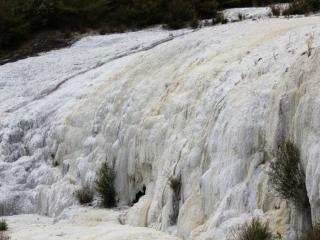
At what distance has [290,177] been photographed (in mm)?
7656

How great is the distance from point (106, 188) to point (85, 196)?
0.66 meters

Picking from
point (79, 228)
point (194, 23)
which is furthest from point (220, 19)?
point (79, 228)

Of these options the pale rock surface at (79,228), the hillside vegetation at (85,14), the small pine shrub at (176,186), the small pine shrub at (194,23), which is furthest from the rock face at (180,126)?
the hillside vegetation at (85,14)

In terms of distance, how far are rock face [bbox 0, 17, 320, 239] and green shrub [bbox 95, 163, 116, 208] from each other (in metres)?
0.18

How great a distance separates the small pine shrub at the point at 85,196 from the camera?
12.9 meters

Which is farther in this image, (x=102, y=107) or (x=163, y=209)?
(x=102, y=107)

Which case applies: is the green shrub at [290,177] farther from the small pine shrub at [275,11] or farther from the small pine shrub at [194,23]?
the small pine shrub at [194,23]

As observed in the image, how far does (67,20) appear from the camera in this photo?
26.6 metres

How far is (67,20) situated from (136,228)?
1768 cm

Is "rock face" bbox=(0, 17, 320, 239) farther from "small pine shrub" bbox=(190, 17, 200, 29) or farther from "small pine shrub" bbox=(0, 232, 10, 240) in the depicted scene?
"small pine shrub" bbox=(190, 17, 200, 29)

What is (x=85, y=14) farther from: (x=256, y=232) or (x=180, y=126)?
(x=256, y=232)

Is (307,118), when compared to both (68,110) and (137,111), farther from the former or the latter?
(68,110)

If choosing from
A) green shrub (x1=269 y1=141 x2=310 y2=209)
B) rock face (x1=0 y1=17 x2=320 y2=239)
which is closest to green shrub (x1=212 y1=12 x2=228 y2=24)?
rock face (x1=0 y1=17 x2=320 y2=239)

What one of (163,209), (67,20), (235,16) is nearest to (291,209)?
(163,209)
